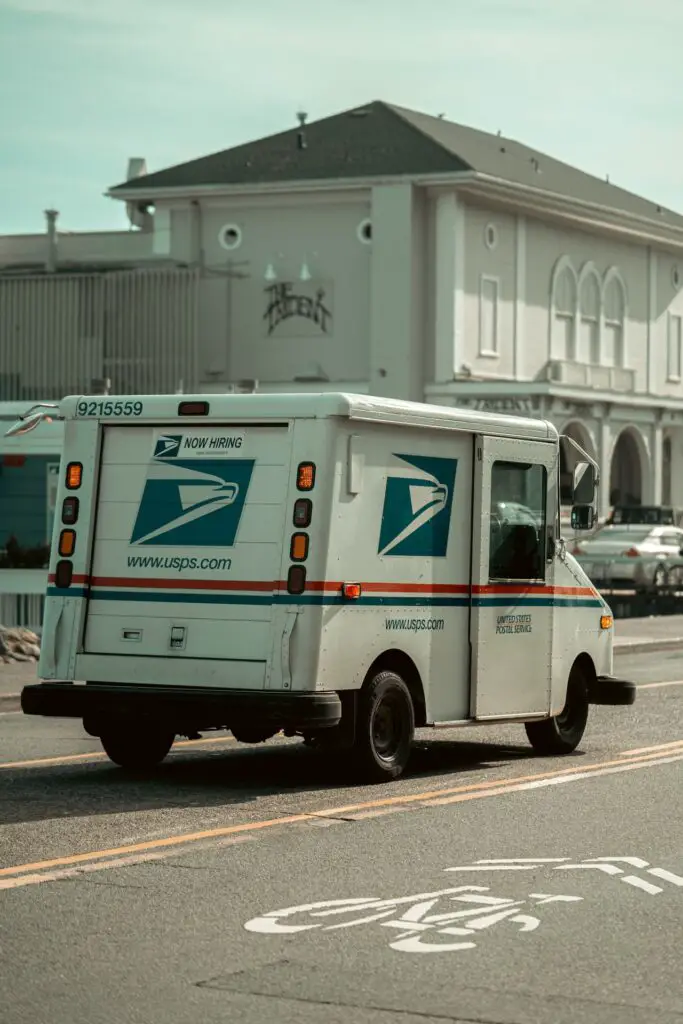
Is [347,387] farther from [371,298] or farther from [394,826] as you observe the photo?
[394,826]

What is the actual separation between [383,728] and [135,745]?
5.92 ft

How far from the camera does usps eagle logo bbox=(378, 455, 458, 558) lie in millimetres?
12727

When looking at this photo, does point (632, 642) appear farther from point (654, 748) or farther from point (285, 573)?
point (285, 573)

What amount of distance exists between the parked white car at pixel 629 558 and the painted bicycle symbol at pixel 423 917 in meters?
32.7

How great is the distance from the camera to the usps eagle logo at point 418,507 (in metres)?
12.7

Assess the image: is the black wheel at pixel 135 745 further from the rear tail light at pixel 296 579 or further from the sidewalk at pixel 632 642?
the sidewalk at pixel 632 642

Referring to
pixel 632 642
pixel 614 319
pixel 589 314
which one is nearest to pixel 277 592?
pixel 632 642

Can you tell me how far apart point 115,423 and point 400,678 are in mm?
2530

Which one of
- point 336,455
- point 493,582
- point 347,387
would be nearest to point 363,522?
point 336,455

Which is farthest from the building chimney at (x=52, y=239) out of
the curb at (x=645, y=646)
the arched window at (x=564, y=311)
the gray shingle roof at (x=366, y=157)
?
the curb at (x=645, y=646)

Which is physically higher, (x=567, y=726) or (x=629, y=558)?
(x=629, y=558)

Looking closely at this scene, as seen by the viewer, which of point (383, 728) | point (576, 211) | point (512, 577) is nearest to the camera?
point (383, 728)

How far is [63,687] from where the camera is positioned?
496 inches

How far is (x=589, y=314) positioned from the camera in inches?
2399
